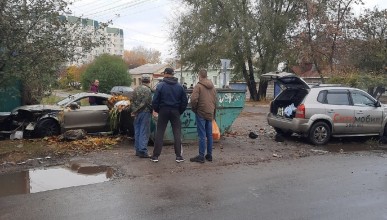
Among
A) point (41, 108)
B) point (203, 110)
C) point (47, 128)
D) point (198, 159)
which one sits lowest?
point (198, 159)

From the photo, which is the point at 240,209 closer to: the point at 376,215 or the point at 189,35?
the point at 376,215

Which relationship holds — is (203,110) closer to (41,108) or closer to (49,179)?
(49,179)

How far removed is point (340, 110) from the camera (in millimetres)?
11062

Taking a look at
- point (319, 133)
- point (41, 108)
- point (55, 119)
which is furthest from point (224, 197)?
point (41, 108)

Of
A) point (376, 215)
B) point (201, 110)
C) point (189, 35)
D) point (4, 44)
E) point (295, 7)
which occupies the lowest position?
point (376, 215)

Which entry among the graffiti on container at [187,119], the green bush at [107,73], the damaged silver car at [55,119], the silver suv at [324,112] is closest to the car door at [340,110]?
the silver suv at [324,112]

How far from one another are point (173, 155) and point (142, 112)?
1.20 meters

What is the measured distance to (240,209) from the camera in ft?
18.2

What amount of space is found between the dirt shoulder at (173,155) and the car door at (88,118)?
0.84 meters

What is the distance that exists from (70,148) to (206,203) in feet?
16.3

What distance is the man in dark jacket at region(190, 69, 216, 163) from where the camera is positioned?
333 inches

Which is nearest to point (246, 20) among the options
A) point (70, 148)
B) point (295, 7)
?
point (295, 7)

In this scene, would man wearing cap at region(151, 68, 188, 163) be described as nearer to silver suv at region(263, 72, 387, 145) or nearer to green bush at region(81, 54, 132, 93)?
silver suv at region(263, 72, 387, 145)

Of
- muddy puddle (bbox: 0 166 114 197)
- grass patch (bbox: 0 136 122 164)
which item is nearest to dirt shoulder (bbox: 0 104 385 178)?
grass patch (bbox: 0 136 122 164)
